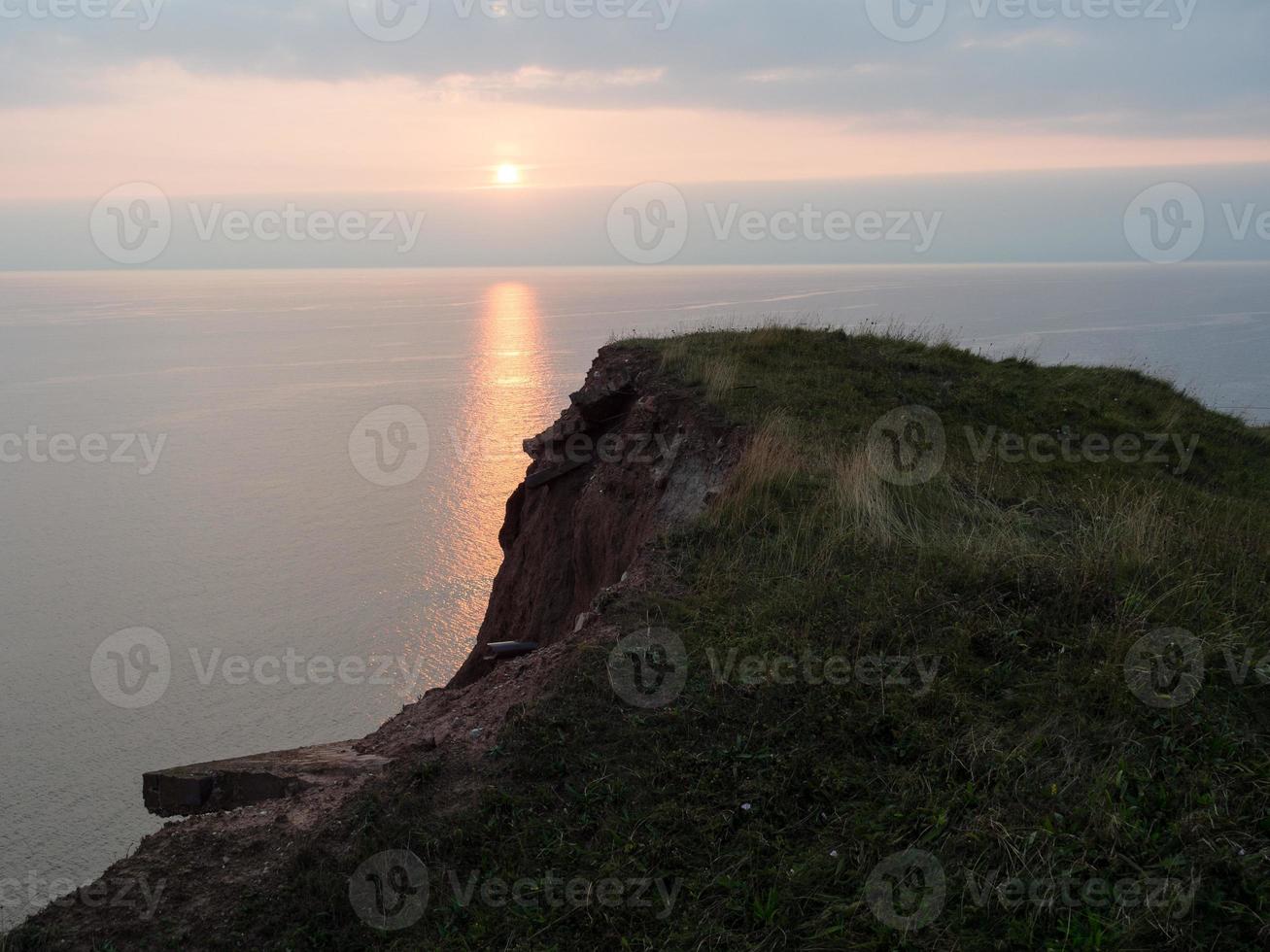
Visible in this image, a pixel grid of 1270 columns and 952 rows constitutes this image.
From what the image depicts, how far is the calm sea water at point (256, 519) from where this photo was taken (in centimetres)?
2219

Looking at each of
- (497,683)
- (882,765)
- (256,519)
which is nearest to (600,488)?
(497,683)

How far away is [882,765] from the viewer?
5.83 metres

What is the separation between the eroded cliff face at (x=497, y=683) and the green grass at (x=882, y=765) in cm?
34

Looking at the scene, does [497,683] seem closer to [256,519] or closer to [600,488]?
[600,488]

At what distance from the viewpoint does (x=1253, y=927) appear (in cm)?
452

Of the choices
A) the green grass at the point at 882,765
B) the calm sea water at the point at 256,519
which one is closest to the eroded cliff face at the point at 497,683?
the green grass at the point at 882,765

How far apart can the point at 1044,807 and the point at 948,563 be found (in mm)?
2708

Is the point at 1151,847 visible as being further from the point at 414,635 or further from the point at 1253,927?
the point at 414,635

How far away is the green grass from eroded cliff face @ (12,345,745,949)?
0.34 metres

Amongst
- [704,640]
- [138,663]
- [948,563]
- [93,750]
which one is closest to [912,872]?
[704,640]

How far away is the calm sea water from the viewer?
22.2 m

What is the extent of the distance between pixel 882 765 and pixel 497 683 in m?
3.62

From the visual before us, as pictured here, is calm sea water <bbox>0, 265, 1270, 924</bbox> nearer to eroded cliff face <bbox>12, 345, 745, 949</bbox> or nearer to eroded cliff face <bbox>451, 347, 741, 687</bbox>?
eroded cliff face <bbox>451, 347, 741, 687</bbox>

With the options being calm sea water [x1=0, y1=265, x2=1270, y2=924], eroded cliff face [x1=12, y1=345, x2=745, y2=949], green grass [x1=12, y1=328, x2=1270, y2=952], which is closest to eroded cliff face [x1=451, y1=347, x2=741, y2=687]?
eroded cliff face [x1=12, y1=345, x2=745, y2=949]
